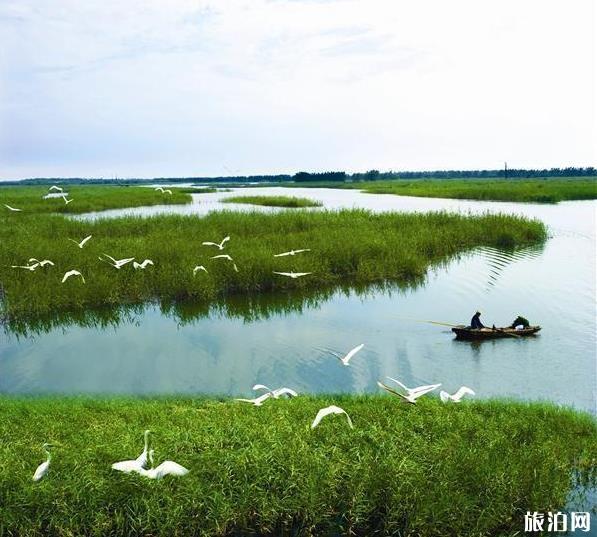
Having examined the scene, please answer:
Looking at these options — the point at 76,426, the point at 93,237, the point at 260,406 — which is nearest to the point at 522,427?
the point at 260,406

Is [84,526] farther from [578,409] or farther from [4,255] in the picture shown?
[4,255]

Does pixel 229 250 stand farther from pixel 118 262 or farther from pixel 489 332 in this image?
pixel 489 332

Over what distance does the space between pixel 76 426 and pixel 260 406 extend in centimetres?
238

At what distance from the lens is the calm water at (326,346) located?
8742 millimetres

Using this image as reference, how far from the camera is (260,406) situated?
696 cm

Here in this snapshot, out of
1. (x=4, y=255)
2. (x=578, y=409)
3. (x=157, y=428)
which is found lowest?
(x=578, y=409)

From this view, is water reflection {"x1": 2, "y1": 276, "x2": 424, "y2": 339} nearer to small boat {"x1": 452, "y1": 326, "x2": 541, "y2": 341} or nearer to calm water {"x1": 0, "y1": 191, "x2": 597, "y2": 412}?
calm water {"x1": 0, "y1": 191, "x2": 597, "y2": 412}

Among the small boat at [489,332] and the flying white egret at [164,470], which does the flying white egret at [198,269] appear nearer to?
the small boat at [489,332]

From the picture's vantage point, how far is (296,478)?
5.20m

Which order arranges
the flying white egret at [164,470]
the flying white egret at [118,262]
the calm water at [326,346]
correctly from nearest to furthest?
the flying white egret at [164,470] < the calm water at [326,346] < the flying white egret at [118,262]

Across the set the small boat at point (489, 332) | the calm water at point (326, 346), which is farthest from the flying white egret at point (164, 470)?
the small boat at point (489, 332)

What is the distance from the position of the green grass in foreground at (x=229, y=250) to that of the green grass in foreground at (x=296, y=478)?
735 centimetres

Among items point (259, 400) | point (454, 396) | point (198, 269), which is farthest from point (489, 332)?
point (198, 269)

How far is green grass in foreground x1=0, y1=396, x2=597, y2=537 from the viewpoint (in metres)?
4.84
